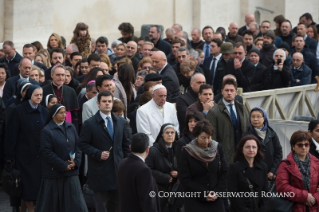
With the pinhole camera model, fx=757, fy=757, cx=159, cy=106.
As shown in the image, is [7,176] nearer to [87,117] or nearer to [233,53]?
[87,117]

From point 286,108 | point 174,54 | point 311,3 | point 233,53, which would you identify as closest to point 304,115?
point 286,108

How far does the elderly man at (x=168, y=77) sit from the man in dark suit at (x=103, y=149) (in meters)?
2.33

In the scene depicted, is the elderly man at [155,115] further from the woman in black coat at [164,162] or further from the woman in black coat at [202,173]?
the woman in black coat at [202,173]

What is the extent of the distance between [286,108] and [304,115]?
0.52m

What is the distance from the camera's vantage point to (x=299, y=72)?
14680mm

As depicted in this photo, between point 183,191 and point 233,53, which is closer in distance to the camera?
point 183,191

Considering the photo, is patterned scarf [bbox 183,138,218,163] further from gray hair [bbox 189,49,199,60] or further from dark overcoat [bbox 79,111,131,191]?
gray hair [bbox 189,49,199,60]

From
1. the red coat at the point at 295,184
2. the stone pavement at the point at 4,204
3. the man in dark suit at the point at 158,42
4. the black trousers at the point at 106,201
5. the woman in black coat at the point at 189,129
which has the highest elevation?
the man in dark suit at the point at 158,42

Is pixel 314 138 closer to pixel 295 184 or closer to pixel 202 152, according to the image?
pixel 295 184

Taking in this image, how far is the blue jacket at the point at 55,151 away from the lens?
9.55 meters

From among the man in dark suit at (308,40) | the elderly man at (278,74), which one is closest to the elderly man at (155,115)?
the elderly man at (278,74)

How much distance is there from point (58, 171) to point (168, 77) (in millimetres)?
3242

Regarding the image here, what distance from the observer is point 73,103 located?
11227mm

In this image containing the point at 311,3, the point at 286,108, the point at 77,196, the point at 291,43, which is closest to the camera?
the point at 77,196
